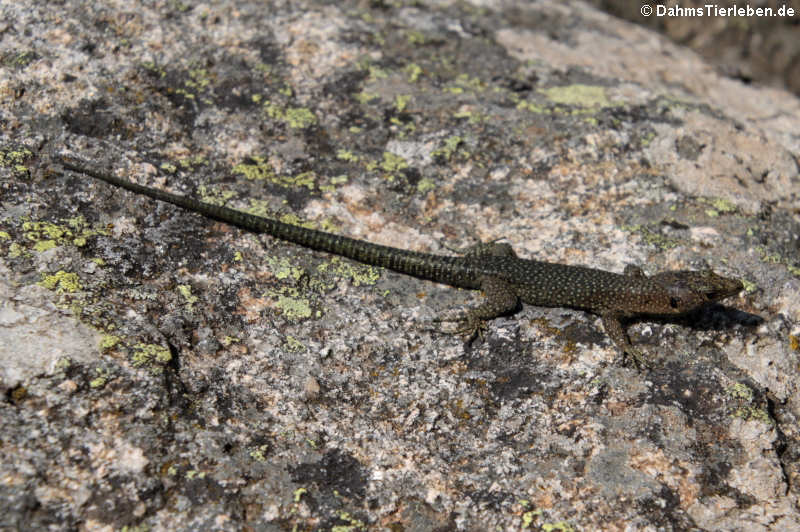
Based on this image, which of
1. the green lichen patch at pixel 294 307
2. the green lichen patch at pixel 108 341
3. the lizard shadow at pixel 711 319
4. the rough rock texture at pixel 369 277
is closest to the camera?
the rough rock texture at pixel 369 277

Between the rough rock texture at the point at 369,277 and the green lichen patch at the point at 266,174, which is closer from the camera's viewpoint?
the rough rock texture at the point at 369,277

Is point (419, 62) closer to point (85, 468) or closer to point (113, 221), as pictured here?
point (113, 221)

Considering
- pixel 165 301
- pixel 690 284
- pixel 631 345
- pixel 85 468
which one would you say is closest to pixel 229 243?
pixel 165 301

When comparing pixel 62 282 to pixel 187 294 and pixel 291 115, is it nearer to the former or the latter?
pixel 187 294

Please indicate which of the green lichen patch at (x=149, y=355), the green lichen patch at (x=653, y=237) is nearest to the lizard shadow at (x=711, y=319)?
the green lichen patch at (x=653, y=237)

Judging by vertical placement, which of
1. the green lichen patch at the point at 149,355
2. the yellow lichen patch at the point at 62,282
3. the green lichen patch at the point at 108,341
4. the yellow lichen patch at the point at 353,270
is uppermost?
the yellow lichen patch at the point at 62,282

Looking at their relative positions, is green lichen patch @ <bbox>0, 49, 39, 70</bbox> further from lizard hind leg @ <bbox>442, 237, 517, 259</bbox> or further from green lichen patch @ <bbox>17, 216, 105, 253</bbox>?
lizard hind leg @ <bbox>442, 237, 517, 259</bbox>

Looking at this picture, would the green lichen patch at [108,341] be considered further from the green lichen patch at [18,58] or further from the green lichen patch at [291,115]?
the green lichen patch at [18,58]
